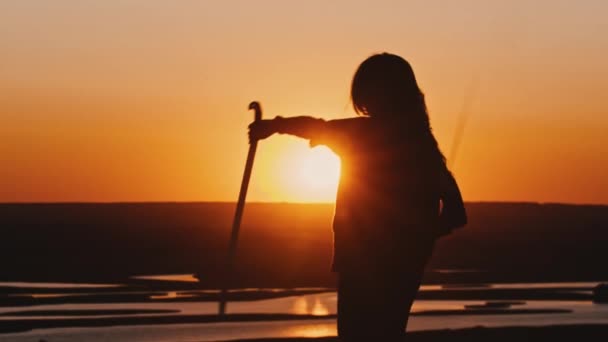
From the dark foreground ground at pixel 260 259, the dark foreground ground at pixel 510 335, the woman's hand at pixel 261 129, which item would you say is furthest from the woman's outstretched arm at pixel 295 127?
the dark foreground ground at pixel 260 259

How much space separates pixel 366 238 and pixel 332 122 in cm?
56

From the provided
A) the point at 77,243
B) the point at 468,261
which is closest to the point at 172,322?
the point at 468,261

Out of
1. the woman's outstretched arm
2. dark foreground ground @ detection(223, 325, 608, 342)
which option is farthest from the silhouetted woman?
dark foreground ground @ detection(223, 325, 608, 342)

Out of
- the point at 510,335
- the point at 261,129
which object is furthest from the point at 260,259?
the point at 261,129

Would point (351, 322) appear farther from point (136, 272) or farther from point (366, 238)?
point (136, 272)

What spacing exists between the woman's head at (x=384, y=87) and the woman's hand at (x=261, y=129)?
410 millimetres

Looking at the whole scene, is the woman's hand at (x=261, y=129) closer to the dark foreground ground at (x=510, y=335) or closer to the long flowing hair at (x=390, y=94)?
the long flowing hair at (x=390, y=94)

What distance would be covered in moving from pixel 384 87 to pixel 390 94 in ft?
0.16

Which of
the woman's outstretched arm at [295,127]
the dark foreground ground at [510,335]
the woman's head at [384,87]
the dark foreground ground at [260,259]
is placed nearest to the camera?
the woman's outstretched arm at [295,127]

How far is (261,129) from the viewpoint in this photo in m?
5.93

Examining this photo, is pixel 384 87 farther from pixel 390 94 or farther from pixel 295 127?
pixel 295 127

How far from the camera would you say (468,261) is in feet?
174

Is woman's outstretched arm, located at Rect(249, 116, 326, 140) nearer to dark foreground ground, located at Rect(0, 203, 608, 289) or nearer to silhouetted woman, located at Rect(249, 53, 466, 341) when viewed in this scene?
silhouetted woman, located at Rect(249, 53, 466, 341)

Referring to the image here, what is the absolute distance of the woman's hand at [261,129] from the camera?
587 cm
